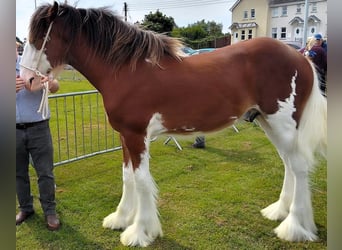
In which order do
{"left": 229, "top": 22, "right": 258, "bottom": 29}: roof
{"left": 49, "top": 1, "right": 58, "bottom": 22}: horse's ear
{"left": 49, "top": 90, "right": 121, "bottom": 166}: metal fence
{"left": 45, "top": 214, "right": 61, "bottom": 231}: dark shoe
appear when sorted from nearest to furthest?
{"left": 49, "top": 1, "right": 58, "bottom": 22}: horse's ear → {"left": 45, "top": 214, "right": 61, "bottom": 231}: dark shoe → {"left": 49, "top": 90, "right": 121, "bottom": 166}: metal fence → {"left": 229, "top": 22, "right": 258, "bottom": 29}: roof

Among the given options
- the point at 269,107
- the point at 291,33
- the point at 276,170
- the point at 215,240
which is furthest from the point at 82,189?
the point at 291,33

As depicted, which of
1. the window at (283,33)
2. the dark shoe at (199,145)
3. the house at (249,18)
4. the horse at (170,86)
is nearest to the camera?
the horse at (170,86)

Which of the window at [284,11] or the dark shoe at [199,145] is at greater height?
the window at [284,11]

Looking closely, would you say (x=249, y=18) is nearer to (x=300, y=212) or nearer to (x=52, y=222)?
(x=300, y=212)

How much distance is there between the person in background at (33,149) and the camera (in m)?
2.42

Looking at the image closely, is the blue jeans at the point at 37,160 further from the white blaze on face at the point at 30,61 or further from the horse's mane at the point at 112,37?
the horse's mane at the point at 112,37

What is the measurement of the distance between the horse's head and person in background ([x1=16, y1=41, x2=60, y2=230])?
84mm

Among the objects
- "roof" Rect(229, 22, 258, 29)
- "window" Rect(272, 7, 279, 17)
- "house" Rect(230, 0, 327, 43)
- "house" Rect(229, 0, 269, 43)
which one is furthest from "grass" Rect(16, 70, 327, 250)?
"window" Rect(272, 7, 279, 17)

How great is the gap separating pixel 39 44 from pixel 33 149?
0.92 metres

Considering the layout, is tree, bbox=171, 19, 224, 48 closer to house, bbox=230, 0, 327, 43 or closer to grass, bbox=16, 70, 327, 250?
house, bbox=230, 0, 327, 43

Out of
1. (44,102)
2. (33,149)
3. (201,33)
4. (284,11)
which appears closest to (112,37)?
(44,102)

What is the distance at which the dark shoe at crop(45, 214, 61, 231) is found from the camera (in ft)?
8.73

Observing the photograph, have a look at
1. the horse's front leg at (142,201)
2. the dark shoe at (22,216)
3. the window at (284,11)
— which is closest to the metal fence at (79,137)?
the dark shoe at (22,216)

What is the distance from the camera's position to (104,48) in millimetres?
2363
